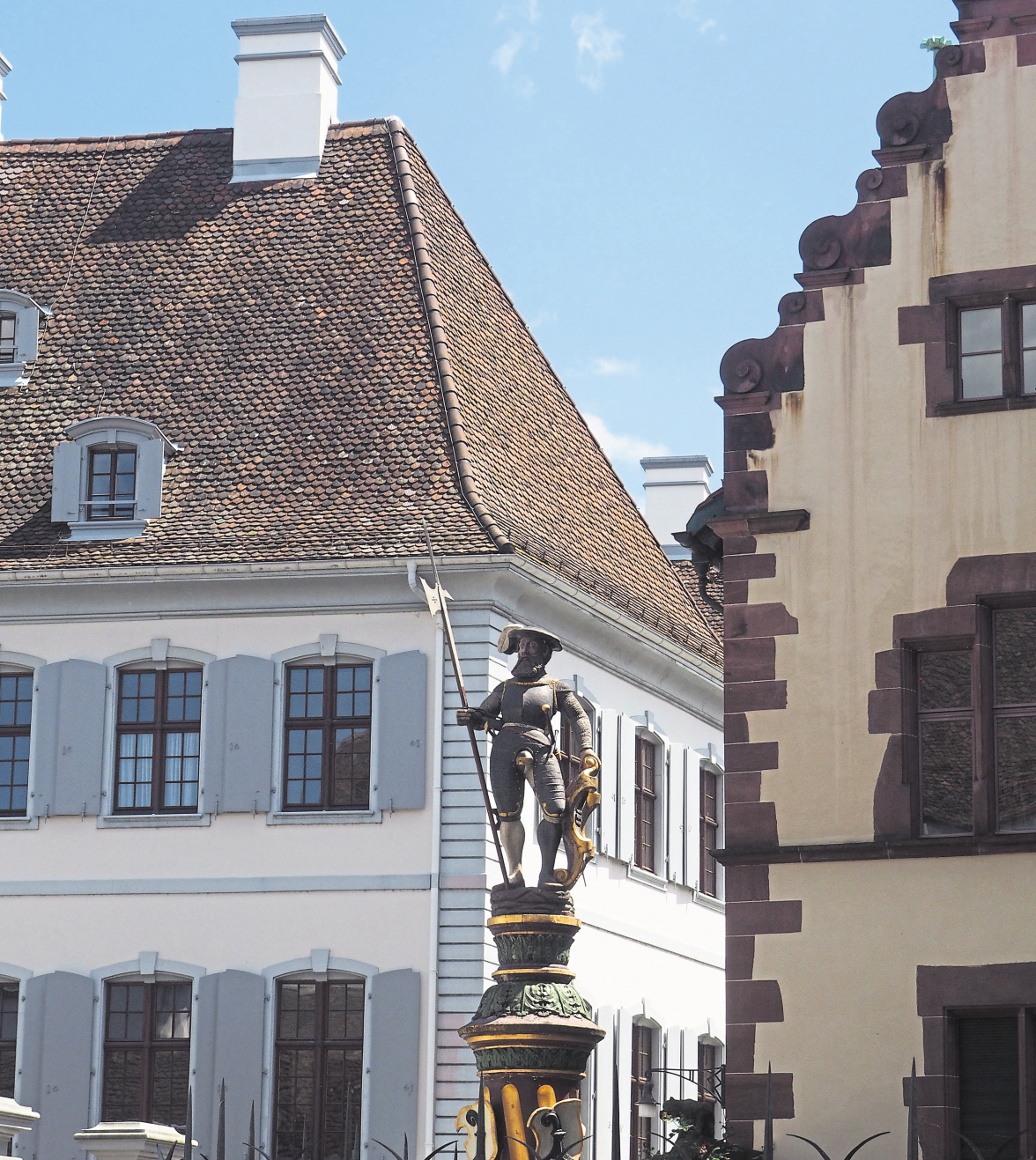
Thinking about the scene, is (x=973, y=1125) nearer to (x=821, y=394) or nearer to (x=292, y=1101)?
(x=821, y=394)

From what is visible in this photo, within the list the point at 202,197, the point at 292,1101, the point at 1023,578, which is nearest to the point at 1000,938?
the point at 1023,578

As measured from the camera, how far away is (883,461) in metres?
18.0

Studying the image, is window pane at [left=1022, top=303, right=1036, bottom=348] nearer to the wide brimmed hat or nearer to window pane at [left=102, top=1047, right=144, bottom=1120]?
the wide brimmed hat

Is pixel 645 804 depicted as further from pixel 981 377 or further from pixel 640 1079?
pixel 981 377

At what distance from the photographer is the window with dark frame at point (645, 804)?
30.2 metres

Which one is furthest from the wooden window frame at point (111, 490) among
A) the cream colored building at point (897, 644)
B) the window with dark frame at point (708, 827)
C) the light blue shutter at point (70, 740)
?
the cream colored building at point (897, 644)

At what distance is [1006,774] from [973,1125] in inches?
91.2

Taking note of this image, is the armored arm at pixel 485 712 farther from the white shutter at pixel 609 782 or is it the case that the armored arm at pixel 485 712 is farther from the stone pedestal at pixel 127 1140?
the white shutter at pixel 609 782

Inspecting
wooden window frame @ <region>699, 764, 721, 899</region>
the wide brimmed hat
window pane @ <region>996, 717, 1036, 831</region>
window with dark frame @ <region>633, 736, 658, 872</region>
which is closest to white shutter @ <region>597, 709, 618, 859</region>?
window with dark frame @ <region>633, 736, 658, 872</region>

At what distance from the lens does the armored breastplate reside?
14523mm

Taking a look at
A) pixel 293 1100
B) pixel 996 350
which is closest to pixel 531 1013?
pixel 996 350

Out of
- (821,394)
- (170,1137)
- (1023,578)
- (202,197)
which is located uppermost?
(202,197)

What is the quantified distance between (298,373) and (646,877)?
7.12 m

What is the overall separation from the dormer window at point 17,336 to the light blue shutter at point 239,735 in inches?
207
